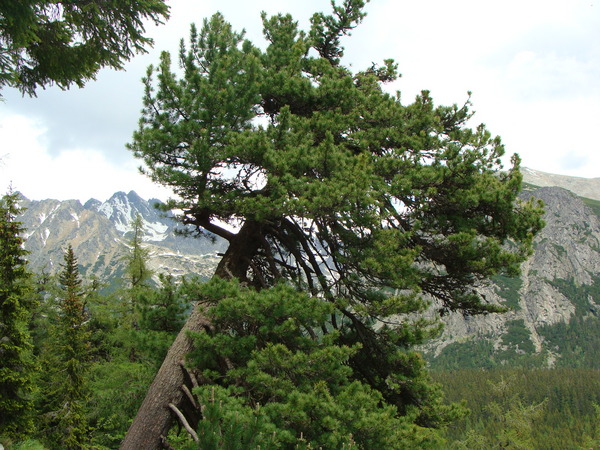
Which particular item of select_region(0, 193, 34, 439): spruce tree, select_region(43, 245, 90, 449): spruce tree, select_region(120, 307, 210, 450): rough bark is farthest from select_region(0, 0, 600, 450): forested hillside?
select_region(43, 245, 90, 449): spruce tree

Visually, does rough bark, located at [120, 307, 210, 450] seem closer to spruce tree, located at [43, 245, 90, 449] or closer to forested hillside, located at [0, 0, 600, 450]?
forested hillside, located at [0, 0, 600, 450]

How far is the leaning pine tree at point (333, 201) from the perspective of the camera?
6777 millimetres

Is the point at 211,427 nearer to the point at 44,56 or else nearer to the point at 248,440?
the point at 248,440

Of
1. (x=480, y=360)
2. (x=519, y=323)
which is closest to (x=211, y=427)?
(x=480, y=360)

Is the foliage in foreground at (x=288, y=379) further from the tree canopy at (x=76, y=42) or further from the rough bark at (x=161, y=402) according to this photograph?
the tree canopy at (x=76, y=42)

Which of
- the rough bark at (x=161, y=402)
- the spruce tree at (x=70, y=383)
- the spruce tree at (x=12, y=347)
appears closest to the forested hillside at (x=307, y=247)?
the rough bark at (x=161, y=402)

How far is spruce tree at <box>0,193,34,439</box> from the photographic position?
46.3ft

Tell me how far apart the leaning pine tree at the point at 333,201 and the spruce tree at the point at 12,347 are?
10.5 meters

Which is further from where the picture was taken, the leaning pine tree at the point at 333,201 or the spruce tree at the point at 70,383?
the spruce tree at the point at 70,383

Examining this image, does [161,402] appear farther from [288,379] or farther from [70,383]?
[70,383]

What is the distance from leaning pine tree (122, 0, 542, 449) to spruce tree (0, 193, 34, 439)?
10.5 metres

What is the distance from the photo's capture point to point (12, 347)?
14156mm

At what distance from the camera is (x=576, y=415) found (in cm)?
10188

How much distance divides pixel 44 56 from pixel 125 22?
4.75 feet
